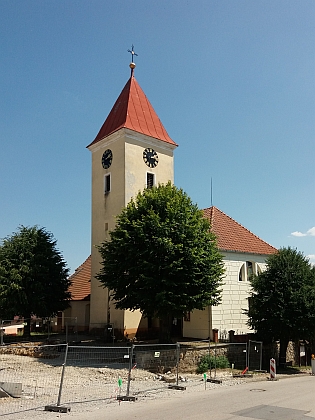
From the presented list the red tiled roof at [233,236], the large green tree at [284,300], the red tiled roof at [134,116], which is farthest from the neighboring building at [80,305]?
the large green tree at [284,300]

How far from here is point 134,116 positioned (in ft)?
104

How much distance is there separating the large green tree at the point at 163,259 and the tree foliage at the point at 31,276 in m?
6.47

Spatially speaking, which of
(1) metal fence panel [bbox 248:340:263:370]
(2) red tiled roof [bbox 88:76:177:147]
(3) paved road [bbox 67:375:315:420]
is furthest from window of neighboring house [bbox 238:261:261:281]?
(3) paved road [bbox 67:375:315:420]

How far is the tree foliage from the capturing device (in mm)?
26000

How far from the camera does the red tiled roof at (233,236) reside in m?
30.0

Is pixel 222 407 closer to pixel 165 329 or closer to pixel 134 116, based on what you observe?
pixel 165 329

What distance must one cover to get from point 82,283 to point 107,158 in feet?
36.4

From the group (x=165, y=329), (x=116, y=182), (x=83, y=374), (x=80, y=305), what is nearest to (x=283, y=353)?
(x=165, y=329)

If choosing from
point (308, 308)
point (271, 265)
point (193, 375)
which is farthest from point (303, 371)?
point (193, 375)

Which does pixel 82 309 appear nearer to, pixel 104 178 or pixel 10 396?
pixel 104 178

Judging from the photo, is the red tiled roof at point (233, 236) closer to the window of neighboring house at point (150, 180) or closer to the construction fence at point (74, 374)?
the window of neighboring house at point (150, 180)

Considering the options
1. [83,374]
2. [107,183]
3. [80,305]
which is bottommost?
[83,374]

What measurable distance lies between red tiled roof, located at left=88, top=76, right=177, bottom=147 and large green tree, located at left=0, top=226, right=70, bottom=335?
9417 millimetres

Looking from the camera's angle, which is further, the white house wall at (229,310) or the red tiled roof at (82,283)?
the red tiled roof at (82,283)
